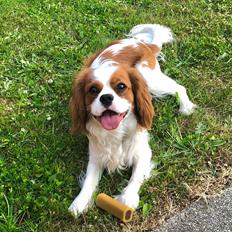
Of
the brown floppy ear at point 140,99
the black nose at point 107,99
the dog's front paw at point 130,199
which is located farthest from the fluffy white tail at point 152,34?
the dog's front paw at point 130,199

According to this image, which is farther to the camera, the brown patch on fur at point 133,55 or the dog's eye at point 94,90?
the brown patch on fur at point 133,55

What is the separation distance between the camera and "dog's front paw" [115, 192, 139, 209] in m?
3.55

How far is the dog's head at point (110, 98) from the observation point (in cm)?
345

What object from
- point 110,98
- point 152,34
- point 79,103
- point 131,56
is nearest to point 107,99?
point 110,98

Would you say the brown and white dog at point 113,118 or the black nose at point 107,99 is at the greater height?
the black nose at point 107,99

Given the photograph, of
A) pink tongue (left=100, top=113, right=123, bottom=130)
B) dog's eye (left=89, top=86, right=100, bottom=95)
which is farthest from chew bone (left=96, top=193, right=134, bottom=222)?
dog's eye (left=89, top=86, right=100, bottom=95)

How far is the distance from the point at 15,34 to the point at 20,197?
7.60 ft

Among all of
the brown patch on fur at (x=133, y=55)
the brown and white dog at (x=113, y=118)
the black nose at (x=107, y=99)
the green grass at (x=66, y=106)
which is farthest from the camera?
the brown patch on fur at (x=133, y=55)

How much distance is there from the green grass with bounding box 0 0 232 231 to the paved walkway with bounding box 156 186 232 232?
111 millimetres

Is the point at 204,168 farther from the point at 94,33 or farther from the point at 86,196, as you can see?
the point at 94,33

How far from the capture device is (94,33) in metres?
5.39

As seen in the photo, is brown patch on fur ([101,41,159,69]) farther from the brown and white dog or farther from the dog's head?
the dog's head

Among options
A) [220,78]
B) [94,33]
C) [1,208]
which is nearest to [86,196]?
[1,208]

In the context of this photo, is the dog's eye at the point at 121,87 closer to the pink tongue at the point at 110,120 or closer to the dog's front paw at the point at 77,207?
the pink tongue at the point at 110,120
